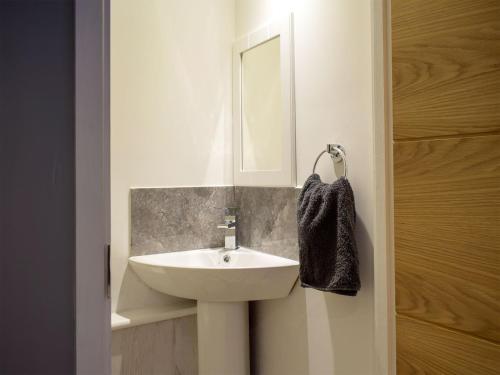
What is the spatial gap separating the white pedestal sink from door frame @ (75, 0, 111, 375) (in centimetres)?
97

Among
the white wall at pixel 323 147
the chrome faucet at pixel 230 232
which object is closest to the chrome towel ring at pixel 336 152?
the white wall at pixel 323 147

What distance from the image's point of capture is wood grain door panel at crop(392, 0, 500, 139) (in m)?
0.83

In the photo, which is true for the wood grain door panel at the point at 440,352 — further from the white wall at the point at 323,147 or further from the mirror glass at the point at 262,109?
the mirror glass at the point at 262,109

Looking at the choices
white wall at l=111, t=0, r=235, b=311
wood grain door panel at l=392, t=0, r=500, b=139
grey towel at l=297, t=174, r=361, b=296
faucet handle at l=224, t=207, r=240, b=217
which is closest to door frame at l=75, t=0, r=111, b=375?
wood grain door panel at l=392, t=0, r=500, b=139

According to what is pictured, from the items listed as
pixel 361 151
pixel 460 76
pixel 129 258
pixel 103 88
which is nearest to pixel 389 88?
pixel 460 76

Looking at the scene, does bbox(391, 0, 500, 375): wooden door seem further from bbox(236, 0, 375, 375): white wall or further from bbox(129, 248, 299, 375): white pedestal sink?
bbox(129, 248, 299, 375): white pedestal sink

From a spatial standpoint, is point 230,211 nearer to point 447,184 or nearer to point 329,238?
point 329,238

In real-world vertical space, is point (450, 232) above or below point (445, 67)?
below

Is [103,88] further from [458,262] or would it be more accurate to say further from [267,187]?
[267,187]

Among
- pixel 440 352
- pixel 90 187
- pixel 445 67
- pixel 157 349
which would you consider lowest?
pixel 157 349

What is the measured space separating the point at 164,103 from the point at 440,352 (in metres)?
1.42

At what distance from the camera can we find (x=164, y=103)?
188 cm

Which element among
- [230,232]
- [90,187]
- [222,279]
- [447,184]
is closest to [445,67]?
[447,184]

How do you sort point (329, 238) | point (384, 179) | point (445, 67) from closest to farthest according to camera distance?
point (445, 67), point (384, 179), point (329, 238)
